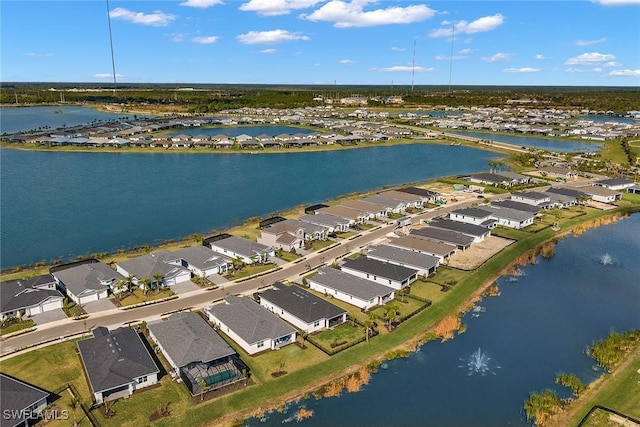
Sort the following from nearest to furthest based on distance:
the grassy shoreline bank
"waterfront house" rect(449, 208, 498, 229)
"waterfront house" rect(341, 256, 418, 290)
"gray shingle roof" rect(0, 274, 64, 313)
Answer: the grassy shoreline bank < "gray shingle roof" rect(0, 274, 64, 313) < "waterfront house" rect(341, 256, 418, 290) < "waterfront house" rect(449, 208, 498, 229)

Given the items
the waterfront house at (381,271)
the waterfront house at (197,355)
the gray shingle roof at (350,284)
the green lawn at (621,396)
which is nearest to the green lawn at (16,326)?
the waterfront house at (197,355)

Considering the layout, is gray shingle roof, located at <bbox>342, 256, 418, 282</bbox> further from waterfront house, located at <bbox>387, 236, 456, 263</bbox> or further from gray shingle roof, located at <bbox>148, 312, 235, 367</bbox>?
gray shingle roof, located at <bbox>148, 312, 235, 367</bbox>

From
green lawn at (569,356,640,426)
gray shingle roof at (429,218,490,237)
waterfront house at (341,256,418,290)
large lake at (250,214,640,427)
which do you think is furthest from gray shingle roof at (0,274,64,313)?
gray shingle roof at (429,218,490,237)

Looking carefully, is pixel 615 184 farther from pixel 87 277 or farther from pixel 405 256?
pixel 87 277

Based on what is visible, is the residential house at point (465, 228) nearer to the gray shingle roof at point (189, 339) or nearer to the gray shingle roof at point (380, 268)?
the gray shingle roof at point (380, 268)

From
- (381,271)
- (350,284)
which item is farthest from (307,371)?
(381,271)

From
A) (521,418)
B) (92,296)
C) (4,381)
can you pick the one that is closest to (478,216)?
(521,418)
